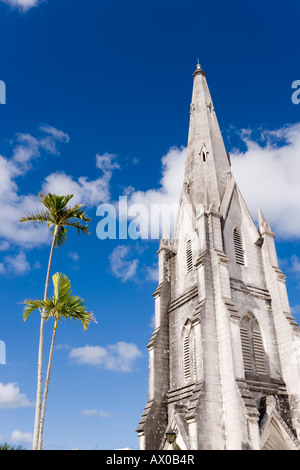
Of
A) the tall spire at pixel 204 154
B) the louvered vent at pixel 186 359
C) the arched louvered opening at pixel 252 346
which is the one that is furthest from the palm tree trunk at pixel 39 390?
the tall spire at pixel 204 154

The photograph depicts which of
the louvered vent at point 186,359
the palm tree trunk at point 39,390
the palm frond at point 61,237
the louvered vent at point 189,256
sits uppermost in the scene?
the louvered vent at point 189,256

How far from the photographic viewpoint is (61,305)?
53.8ft

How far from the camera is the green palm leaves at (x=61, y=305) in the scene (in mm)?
16391

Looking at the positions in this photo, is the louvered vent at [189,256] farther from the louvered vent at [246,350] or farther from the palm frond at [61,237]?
the palm frond at [61,237]

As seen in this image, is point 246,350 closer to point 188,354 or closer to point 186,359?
point 188,354

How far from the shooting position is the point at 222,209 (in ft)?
89.1

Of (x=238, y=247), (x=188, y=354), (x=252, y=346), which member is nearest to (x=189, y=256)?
(x=238, y=247)

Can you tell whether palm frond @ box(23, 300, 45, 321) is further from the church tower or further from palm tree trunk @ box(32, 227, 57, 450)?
the church tower

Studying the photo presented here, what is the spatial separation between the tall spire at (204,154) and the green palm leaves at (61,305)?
13996mm

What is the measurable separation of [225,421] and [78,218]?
38.2 ft

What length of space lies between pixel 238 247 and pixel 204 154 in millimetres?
8569

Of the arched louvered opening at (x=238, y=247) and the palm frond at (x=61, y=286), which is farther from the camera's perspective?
the arched louvered opening at (x=238, y=247)

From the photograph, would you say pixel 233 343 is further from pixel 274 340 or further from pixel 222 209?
pixel 222 209
